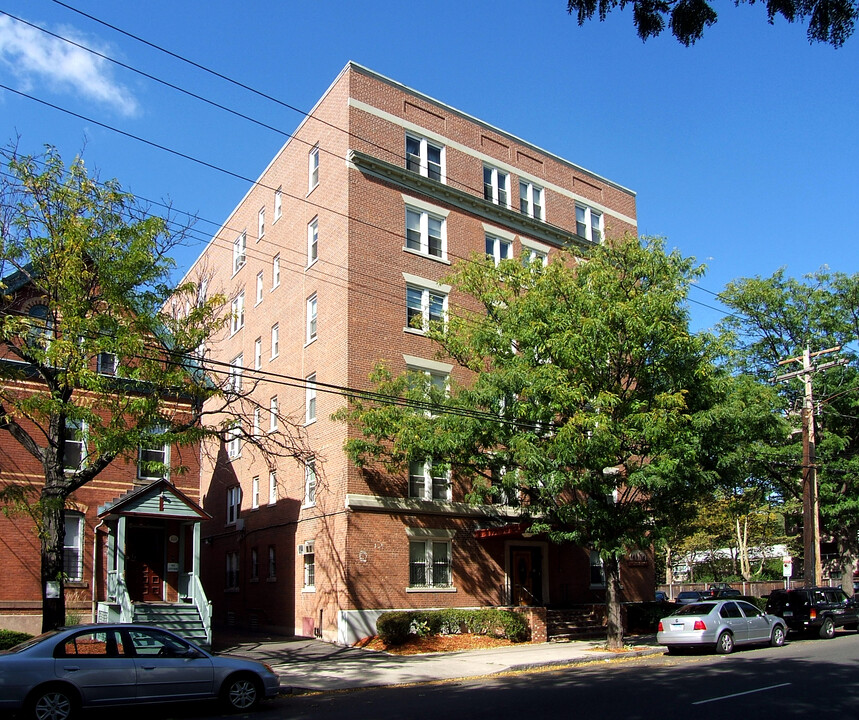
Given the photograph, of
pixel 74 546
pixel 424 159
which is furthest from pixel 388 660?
pixel 424 159

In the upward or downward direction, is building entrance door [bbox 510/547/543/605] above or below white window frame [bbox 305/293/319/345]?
below

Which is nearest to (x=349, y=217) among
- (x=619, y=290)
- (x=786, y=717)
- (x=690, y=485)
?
(x=619, y=290)

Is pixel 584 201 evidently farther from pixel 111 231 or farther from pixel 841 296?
pixel 111 231

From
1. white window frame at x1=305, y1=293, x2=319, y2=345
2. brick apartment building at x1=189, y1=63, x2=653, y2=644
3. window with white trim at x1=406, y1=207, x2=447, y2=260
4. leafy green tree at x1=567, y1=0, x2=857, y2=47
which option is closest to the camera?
leafy green tree at x1=567, y1=0, x2=857, y2=47

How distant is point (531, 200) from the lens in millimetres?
34219

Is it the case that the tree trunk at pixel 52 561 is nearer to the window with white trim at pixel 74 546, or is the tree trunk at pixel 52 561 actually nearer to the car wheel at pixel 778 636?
the window with white trim at pixel 74 546

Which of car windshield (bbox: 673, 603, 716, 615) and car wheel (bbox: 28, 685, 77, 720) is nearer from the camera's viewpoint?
car wheel (bbox: 28, 685, 77, 720)

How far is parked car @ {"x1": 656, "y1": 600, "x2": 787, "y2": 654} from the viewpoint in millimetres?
20938

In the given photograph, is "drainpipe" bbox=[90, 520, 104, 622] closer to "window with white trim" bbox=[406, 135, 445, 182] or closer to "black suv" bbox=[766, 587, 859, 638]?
"window with white trim" bbox=[406, 135, 445, 182]

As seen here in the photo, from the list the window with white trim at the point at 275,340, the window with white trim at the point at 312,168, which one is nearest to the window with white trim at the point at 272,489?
the window with white trim at the point at 275,340

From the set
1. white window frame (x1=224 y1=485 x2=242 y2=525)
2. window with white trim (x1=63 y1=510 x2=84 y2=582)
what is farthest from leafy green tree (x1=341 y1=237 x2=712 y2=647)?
white window frame (x1=224 y1=485 x2=242 y2=525)

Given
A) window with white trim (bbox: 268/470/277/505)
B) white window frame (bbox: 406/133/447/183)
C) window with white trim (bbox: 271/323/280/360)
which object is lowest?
window with white trim (bbox: 268/470/277/505)

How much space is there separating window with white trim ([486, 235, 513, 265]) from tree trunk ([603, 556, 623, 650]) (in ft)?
44.4

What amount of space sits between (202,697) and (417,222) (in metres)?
20.5
